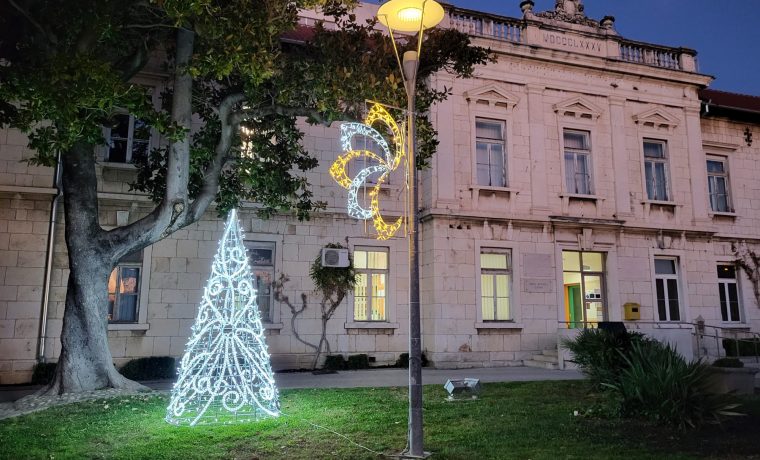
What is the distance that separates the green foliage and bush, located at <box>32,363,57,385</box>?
6.16m

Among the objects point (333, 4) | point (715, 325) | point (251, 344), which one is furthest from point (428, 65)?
point (715, 325)

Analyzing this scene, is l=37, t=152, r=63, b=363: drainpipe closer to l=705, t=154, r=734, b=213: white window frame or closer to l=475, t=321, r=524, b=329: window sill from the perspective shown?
l=475, t=321, r=524, b=329: window sill

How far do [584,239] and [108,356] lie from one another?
1261cm

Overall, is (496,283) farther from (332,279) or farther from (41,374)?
(41,374)

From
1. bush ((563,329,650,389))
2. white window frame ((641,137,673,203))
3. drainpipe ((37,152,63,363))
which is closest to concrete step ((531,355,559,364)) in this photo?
bush ((563,329,650,389))

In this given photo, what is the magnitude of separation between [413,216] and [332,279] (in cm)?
836

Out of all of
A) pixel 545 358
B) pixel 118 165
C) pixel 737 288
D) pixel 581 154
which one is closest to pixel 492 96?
pixel 581 154

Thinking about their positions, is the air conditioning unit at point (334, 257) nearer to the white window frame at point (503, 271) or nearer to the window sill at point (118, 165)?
the white window frame at point (503, 271)

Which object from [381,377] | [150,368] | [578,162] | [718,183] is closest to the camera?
[381,377]

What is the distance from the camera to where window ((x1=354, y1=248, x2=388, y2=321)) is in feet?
48.7

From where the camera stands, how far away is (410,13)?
621cm

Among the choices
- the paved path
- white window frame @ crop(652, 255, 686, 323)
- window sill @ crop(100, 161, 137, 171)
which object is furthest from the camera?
white window frame @ crop(652, 255, 686, 323)

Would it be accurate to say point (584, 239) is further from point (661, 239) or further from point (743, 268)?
point (743, 268)

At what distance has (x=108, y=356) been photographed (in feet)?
31.3
